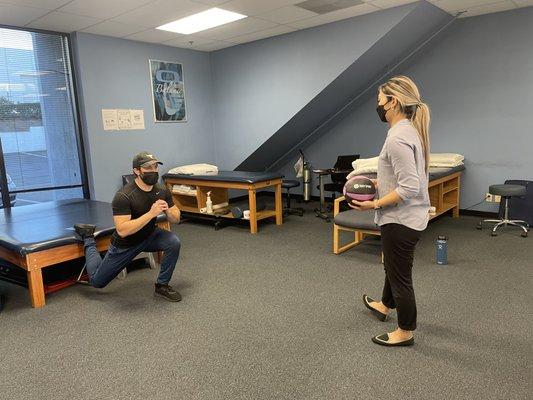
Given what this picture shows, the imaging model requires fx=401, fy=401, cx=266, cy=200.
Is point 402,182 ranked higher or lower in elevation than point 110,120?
lower

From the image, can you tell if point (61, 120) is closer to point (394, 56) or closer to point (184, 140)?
point (184, 140)

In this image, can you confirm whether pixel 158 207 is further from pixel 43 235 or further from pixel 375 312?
pixel 375 312

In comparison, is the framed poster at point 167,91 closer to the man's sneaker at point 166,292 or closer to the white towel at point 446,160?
the man's sneaker at point 166,292

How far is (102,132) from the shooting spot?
16.7ft

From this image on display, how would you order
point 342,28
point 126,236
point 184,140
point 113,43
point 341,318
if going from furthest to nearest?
point 184,140 → point 113,43 → point 342,28 → point 126,236 → point 341,318

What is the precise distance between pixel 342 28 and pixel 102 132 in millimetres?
3213

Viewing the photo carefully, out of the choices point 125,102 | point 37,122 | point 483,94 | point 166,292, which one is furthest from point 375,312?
point 37,122

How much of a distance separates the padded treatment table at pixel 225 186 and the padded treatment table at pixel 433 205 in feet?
3.15

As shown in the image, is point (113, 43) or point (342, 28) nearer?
point (342, 28)

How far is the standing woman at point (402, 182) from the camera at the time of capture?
184 cm

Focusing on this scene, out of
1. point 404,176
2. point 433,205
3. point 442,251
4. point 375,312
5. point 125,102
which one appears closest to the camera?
point 404,176

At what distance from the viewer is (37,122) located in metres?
4.77

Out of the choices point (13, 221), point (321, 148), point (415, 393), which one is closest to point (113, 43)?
point (13, 221)

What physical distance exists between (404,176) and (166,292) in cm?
189
